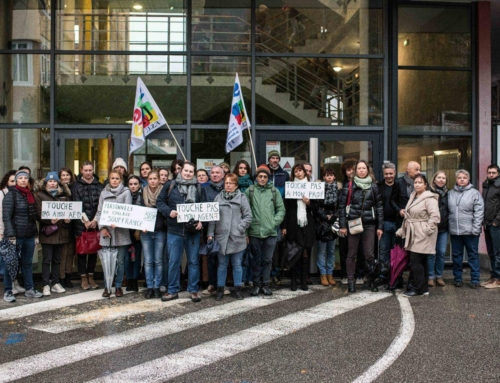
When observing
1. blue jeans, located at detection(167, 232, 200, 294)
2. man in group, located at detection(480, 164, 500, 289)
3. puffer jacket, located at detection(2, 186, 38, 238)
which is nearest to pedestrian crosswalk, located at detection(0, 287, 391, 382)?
blue jeans, located at detection(167, 232, 200, 294)

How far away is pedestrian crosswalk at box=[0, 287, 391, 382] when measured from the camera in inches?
212

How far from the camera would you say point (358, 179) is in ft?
29.6

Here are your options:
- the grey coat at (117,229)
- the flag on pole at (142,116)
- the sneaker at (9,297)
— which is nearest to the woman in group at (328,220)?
the grey coat at (117,229)

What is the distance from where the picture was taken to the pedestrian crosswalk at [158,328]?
538 centimetres

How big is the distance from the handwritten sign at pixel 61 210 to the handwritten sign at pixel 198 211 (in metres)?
1.85

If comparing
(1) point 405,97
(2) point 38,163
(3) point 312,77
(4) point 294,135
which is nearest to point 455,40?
(1) point 405,97

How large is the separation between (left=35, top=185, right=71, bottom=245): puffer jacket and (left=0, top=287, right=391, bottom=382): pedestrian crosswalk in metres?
0.96

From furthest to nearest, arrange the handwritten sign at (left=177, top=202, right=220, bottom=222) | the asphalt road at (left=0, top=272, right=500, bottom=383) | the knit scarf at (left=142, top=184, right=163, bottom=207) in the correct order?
1. the knit scarf at (left=142, top=184, right=163, bottom=207)
2. the handwritten sign at (left=177, top=202, right=220, bottom=222)
3. the asphalt road at (left=0, top=272, right=500, bottom=383)

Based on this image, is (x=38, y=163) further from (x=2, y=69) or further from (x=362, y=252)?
(x=362, y=252)

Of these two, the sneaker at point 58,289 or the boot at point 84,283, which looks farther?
the boot at point 84,283

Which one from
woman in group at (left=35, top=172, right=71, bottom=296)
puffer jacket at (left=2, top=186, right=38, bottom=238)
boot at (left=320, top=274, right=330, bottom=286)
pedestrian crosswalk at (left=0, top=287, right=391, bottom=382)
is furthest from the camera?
boot at (left=320, top=274, right=330, bottom=286)

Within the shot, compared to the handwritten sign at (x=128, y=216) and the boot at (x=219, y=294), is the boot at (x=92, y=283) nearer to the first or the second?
the handwritten sign at (x=128, y=216)

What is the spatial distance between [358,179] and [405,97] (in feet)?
10.1

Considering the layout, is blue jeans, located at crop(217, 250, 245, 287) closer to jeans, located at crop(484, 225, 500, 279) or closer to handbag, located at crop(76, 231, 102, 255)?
handbag, located at crop(76, 231, 102, 255)
